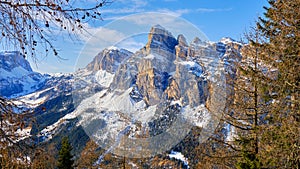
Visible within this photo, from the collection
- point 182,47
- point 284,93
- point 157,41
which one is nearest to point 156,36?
point 157,41

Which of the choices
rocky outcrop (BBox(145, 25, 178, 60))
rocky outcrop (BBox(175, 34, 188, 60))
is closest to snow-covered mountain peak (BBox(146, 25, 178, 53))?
rocky outcrop (BBox(145, 25, 178, 60))

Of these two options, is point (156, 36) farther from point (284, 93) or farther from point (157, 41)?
point (284, 93)

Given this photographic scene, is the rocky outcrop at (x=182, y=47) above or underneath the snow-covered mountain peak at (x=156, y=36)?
underneath

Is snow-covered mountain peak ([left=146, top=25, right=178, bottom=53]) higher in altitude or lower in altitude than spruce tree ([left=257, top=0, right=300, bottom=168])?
higher

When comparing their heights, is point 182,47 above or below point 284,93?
above

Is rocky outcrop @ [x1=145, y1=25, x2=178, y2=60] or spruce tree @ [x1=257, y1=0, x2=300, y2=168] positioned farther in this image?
rocky outcrop @ [x1=145, y1=25, x2=178, y2=60]

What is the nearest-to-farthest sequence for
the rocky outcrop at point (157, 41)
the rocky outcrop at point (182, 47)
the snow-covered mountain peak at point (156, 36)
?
the rocky outcrop at point (182, 47), the snow-covered mountain peak at point (156, 36), the rocky outcrop at point (157, 41)

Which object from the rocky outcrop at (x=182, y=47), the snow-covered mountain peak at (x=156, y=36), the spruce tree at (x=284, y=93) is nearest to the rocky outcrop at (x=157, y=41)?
the snow-covered mountain peak at (x=156, y=36)

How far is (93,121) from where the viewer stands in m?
134

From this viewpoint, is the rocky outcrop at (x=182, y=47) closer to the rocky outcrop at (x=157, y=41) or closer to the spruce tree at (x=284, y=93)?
the rocky outcrop at (x=157, y=41)

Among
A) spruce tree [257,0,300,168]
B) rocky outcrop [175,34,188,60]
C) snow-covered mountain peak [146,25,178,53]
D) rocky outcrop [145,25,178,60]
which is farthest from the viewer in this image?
rocky outcrop [145,25,178,60]

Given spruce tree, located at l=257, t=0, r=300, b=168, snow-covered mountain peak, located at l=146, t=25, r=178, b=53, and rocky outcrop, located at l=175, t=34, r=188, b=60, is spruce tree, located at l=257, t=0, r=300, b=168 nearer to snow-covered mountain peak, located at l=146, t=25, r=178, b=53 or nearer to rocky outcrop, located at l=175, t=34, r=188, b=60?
rocky outcrop, located at l=175, t=34, r=188, b=60

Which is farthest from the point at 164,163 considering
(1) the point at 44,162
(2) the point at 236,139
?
(1) the point at 44,162

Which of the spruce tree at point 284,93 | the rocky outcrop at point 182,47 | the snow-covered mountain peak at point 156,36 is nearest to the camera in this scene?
the spruce tree at point 284,93
